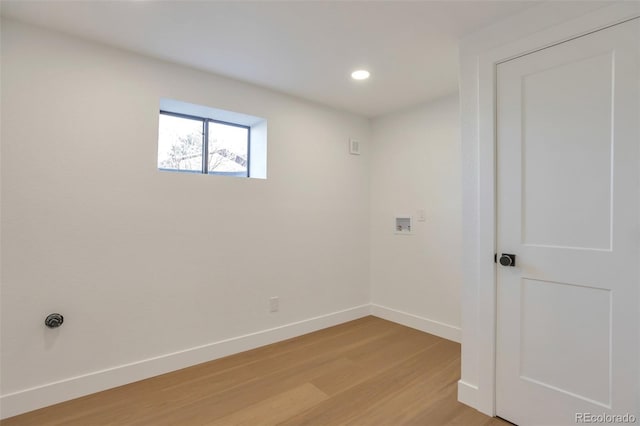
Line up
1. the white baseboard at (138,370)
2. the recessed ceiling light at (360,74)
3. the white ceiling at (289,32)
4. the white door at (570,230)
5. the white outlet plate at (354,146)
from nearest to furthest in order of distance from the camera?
the white door at (570,230) < the white ceiling at (289,32) < the white baseboard at (138,370) < the recessed ceiling light at (360,74) < the white outlet plate at (354,146)

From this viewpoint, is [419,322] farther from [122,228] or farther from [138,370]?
[122,228]

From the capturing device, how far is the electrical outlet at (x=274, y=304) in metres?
3.05

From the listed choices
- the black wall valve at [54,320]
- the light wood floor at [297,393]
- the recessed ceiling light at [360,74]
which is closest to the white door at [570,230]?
the light wood floor at [297,393]

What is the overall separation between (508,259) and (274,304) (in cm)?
206

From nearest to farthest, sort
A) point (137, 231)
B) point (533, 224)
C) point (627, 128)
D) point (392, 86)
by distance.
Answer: point (627, 128)
point (533, 224)
point (137, 231)
point (392, 86)

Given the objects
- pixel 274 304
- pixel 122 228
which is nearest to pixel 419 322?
pixel 274 304

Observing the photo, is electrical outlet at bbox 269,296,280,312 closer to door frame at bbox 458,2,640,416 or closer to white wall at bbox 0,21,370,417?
white wall at bbox 0,21,370,417

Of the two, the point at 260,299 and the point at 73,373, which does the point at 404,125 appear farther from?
the point at 73,373

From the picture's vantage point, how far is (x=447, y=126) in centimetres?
320

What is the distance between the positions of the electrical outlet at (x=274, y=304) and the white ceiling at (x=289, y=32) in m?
2.04

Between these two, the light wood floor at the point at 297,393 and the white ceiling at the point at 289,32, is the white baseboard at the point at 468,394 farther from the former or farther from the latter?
the white ceiling at the point at 289,32

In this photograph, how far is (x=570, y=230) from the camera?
1701 mm

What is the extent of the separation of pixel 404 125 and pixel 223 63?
205 centimetres

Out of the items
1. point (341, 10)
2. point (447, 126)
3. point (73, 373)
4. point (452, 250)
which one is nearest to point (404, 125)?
point (447, 126)
